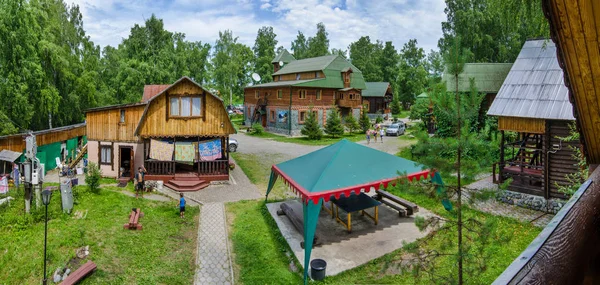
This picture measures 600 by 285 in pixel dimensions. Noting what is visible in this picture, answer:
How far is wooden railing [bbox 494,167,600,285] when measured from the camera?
4.40 ft

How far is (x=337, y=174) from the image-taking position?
12445 millimetres

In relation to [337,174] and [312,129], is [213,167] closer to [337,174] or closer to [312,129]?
[337,174]

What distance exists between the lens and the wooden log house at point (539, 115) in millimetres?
14867

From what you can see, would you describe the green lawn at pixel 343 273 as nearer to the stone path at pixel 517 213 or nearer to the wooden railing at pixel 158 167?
the stone path at pixel 517 213

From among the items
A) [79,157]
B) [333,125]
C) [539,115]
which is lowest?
[79,157]

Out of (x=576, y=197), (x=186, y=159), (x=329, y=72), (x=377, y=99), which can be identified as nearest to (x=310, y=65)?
(x=329, y=72)

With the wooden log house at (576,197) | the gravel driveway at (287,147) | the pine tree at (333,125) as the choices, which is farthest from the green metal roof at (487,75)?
the wooden log house at (576,197)

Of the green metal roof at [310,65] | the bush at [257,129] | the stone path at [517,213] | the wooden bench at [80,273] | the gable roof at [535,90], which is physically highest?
the green metal roof at [310,65]

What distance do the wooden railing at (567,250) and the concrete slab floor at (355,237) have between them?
898 cm

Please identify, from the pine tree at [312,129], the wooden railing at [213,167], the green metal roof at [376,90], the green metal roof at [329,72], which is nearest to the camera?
the wooden railing at [213,167]

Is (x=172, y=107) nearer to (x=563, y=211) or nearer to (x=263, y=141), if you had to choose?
(x=263, y=141)

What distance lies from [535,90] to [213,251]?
14900mm

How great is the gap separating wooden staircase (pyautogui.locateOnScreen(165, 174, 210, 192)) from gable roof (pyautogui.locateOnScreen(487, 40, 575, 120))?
49.1 feet

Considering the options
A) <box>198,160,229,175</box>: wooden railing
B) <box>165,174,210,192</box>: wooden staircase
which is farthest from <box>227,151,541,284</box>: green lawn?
<box>198,160,229,175</box>: wooden railing
